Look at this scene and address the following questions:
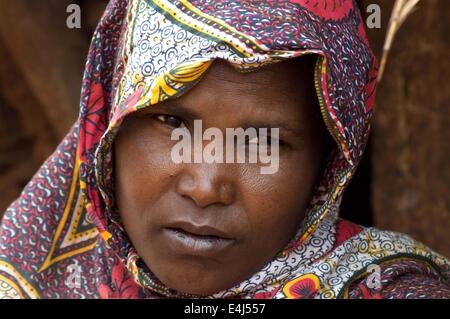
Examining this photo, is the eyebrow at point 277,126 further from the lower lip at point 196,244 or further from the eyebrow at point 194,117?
the lower lip at point 196,244

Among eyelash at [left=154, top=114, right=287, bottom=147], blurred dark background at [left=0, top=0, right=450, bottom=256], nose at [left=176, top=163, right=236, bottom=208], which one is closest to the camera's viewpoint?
nose at [left=176, top=163, right=236, bottom=208]

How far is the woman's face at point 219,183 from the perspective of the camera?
217 cm

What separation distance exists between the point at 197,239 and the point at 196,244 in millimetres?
13

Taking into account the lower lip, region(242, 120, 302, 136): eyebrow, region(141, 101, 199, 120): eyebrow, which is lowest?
the lower lip

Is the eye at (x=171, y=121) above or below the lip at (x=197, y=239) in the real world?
above

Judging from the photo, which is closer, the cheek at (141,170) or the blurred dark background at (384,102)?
the cheek at (141,170)

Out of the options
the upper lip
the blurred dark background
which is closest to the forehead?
the upper lip

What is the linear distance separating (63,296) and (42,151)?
2.23m

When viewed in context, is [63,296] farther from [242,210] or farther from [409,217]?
[409,217]

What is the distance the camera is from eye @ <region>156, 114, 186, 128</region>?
224cm

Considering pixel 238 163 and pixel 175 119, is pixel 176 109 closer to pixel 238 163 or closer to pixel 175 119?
pixel 175 119

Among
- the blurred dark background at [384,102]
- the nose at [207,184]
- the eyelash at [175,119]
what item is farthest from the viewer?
the blurred dark background at [384,102]

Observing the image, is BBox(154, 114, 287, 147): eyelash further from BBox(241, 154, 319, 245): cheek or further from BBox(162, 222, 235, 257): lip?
BBox(162, 222, 235, 257): lip

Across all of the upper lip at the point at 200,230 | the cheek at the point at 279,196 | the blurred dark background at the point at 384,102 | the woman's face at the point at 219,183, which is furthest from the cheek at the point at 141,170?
the blurred dark background at the point at 384,102
